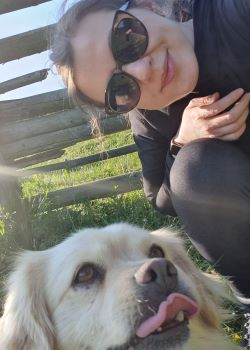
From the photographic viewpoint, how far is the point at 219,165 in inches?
109

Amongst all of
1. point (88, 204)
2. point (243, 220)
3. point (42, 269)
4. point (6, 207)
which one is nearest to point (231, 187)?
point (243, 220)

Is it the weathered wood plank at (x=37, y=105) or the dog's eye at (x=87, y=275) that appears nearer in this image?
the dog's eye at (x=87, y=275)

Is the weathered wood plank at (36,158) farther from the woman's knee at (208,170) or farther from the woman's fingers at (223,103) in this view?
the woman's fingers at (223,103)

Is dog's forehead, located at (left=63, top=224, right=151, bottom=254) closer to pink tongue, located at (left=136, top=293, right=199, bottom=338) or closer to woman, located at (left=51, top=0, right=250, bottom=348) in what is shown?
woman, located at (left=51, top=0, right=250, bottom=348)

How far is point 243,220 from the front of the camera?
9.21ft

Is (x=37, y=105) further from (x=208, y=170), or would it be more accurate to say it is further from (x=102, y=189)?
→ (x=208, y=170)

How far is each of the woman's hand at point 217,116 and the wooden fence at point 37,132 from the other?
1.79 metres

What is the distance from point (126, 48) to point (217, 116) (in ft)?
1.79

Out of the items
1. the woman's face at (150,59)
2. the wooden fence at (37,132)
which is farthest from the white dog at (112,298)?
the wooden fence at (37,132)

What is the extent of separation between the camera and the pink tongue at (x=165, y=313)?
2240 millimetres

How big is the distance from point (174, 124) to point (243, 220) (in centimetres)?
67

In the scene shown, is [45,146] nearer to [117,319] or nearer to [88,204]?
[88,204]

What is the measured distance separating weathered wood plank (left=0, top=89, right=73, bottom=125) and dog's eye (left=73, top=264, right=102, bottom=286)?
7.92ft

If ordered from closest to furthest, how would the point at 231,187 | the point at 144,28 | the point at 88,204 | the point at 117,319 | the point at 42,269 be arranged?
the point at 117,319
the point at 144,28
the point at 231,187
the point at 42,269
the point at 88,204
